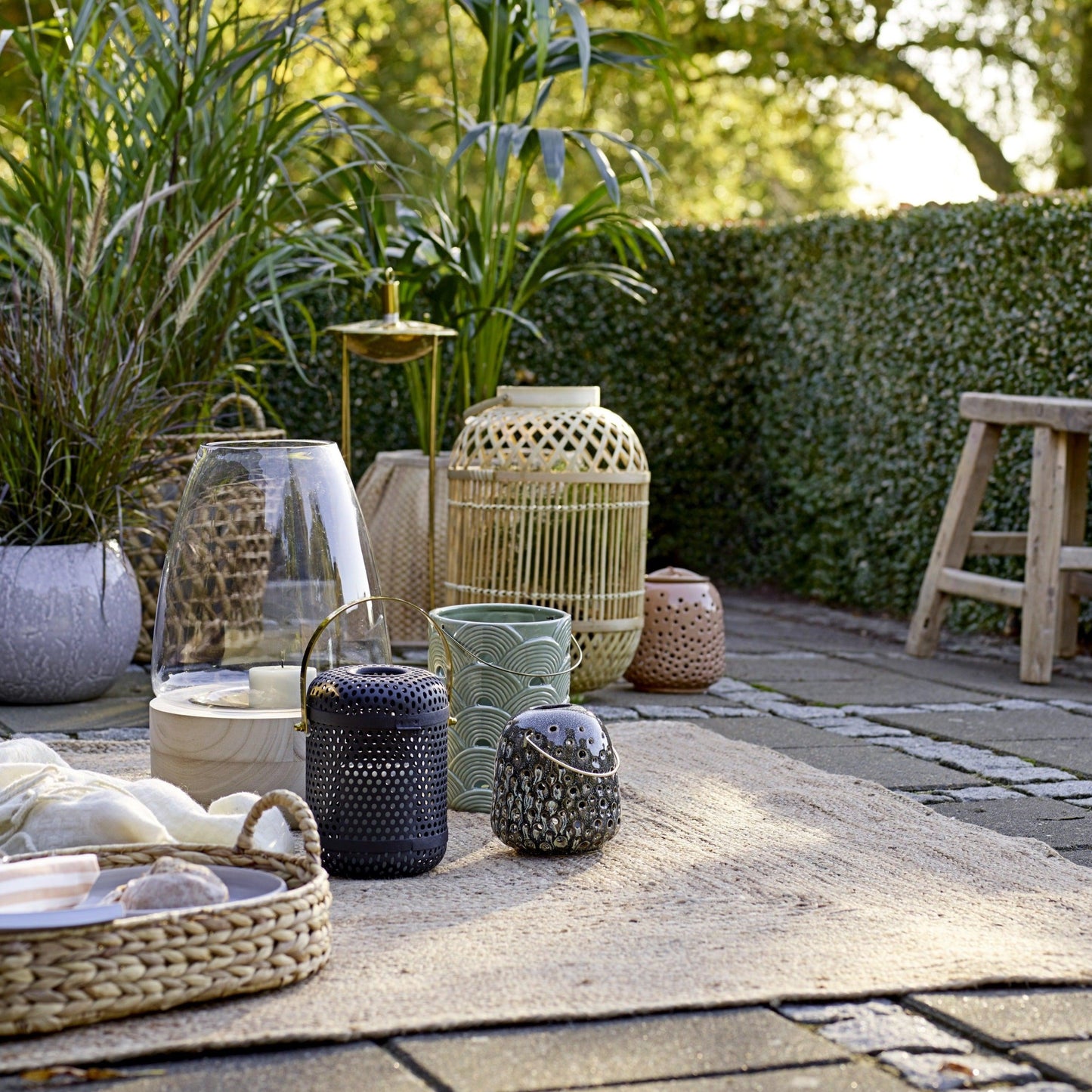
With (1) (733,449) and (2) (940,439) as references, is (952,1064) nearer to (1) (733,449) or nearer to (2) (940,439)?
(2) (940,439)

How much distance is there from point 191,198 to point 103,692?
4.07 feet

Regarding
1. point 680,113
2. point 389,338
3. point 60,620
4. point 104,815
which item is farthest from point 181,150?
point 680,113

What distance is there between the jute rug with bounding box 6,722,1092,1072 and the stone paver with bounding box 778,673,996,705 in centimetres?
112

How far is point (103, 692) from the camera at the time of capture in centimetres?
367

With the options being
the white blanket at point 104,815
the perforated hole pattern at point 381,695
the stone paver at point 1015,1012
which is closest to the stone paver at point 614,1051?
the stone paver at point 1015,1012

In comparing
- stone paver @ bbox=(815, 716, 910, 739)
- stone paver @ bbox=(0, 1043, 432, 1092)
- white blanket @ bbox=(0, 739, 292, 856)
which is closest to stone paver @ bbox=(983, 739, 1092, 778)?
stone paver @ bbox=(815, 716, 910, 739)

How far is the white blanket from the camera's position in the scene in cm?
205

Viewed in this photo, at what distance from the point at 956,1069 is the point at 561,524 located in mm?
2168

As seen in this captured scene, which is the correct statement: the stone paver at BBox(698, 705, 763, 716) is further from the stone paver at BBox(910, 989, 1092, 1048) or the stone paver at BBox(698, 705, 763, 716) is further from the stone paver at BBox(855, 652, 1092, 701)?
the stone paver at BBox(910, 989, 1092, 1048)

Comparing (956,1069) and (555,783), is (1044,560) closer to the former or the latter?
(555,783)

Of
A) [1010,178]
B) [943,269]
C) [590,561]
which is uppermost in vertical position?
[1010,178]

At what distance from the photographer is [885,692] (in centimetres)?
393

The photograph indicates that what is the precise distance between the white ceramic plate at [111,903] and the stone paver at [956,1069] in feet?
2.31

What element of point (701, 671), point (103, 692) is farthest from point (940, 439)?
point (103, 692)
